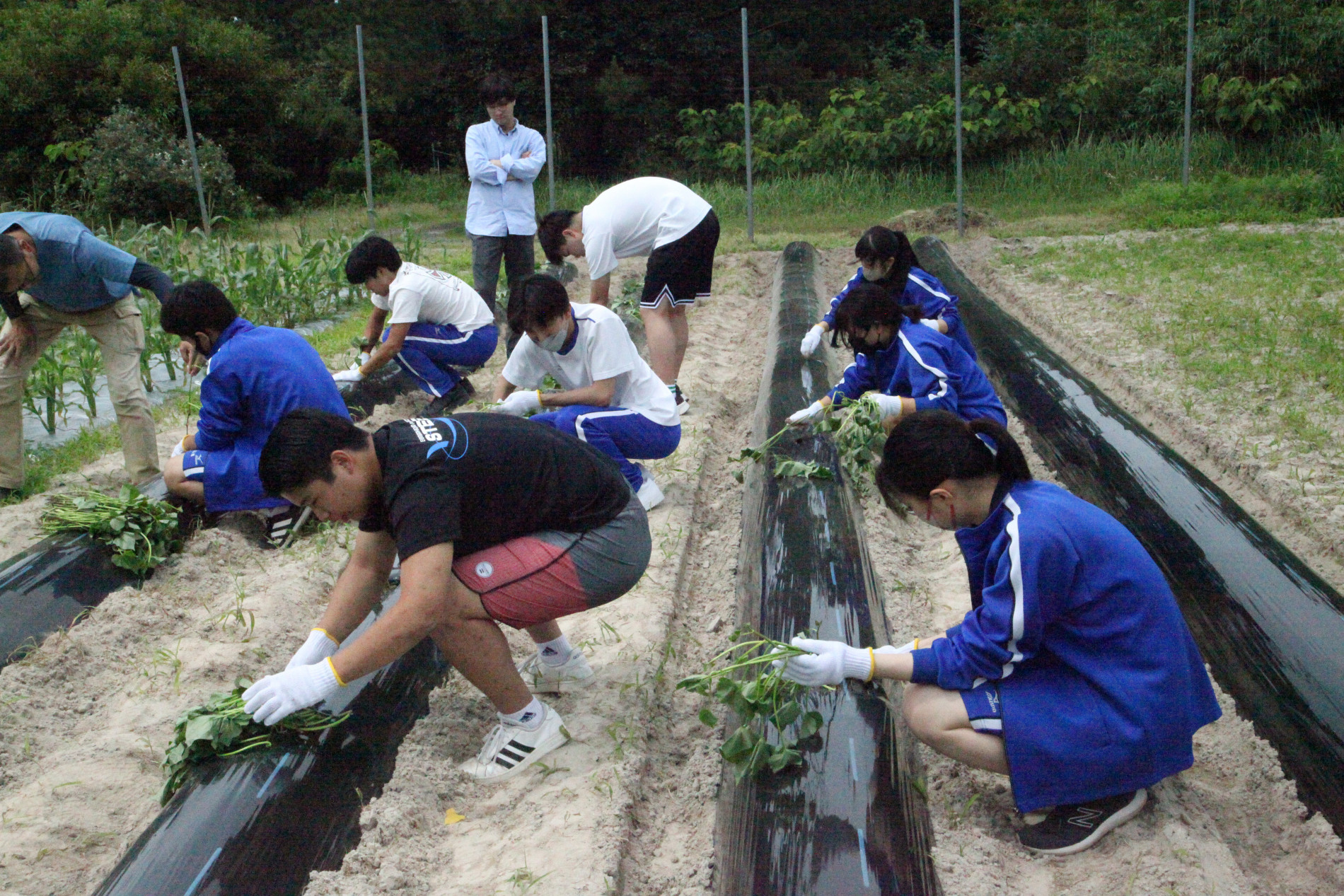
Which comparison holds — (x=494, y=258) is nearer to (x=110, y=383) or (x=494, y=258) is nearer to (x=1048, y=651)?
(x=110, y=383)

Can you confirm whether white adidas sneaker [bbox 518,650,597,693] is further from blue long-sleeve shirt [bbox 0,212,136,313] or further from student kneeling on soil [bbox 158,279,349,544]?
blue long-sleeve shirt [bbox 0,212,136,313]

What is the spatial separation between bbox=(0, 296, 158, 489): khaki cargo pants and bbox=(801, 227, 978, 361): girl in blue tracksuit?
9.59ft

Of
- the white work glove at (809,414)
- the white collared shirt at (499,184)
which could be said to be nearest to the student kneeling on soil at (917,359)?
the white work glove at (809,414)

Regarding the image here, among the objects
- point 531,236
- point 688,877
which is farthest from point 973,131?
point 688,877

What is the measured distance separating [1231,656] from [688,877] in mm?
1635

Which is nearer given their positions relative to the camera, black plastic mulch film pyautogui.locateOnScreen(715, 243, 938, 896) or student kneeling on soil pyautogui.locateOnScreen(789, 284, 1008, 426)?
black plastic mulch film pyautogui.locateOnScreen(715, 243, 938, 896)

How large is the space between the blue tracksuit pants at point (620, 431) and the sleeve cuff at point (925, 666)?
1.86m

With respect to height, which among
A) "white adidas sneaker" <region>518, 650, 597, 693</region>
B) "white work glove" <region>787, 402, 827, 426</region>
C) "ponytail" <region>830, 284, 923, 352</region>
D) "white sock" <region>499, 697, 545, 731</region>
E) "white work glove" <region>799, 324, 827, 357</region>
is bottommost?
"white adidas sneaker" <region>518, 650, 597, 693</region>

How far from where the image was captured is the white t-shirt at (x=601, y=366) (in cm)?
408

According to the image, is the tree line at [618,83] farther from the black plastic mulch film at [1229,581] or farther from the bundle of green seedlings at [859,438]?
the bundle of green seedlings at [859,438]

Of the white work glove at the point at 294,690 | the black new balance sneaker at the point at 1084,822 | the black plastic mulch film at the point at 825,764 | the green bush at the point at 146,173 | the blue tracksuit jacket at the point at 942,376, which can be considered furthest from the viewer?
the green bush at the point at 146,173

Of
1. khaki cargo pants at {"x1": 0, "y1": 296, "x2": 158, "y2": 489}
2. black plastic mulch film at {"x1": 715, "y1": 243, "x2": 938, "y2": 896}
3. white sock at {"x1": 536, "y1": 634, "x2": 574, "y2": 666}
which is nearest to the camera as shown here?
black plastic mulch film at {"x1": 715, "y1": 243, "x2": 938, "y2": 896}

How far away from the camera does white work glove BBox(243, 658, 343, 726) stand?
2.45m

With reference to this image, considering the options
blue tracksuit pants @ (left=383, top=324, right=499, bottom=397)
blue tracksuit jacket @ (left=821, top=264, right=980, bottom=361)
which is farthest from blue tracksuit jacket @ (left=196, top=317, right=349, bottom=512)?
blue tracksuit jacket @ (left=821, top=264, right=980, bottom=361)
